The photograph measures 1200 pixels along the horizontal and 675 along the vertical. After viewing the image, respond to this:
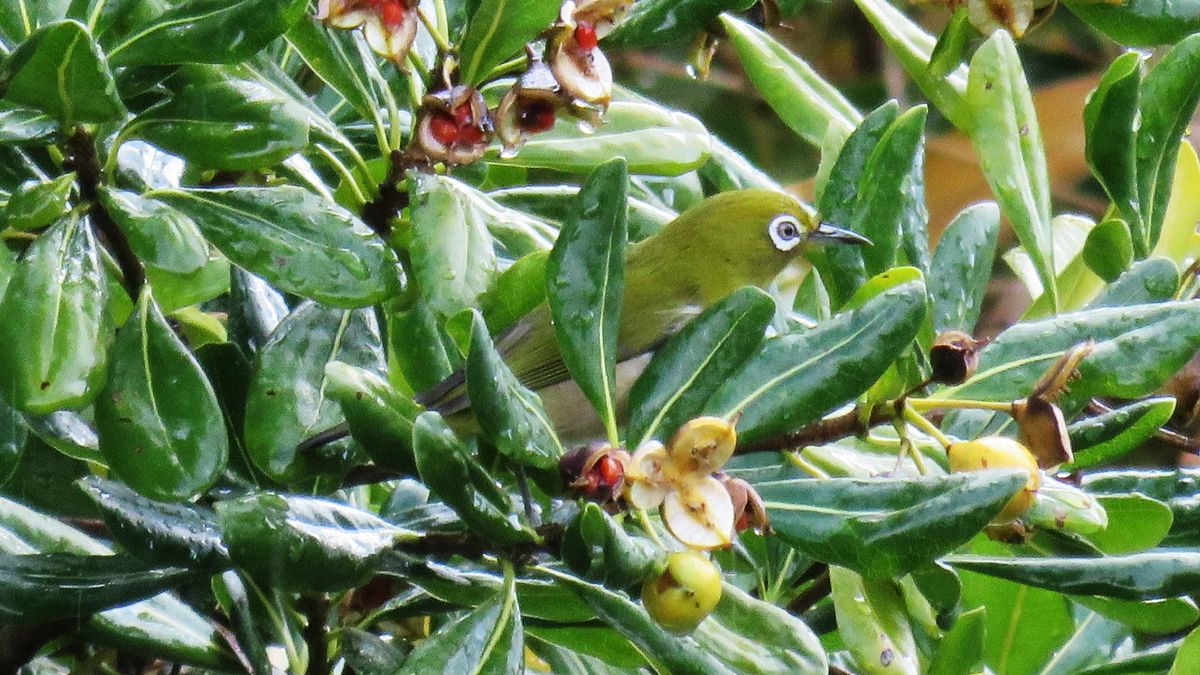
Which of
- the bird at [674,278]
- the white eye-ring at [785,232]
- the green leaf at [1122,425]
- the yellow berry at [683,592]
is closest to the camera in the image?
the yellow berry at [683,592]

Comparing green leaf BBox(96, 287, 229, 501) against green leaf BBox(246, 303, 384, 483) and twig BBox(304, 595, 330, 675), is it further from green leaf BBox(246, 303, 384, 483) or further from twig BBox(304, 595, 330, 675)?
twig BBox(304, 595, 330, 675)

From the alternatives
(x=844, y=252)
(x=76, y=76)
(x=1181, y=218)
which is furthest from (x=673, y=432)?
(x=1181, y=218)

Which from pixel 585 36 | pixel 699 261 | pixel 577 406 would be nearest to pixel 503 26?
pixel 585 36

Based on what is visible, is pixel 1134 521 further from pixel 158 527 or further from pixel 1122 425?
pixel 158 527

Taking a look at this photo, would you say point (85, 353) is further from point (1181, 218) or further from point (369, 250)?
point (1181, 218)

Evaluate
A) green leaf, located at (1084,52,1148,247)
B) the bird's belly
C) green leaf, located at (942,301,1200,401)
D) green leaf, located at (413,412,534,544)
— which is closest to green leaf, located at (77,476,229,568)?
green leaf, located at (413,412,534,544)

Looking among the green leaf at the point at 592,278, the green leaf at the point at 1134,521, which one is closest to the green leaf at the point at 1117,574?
the green leaf at the point at 1134,521

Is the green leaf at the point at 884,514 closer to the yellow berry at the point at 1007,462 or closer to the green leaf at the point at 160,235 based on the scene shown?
the yellow berry at the point at 1007,462
